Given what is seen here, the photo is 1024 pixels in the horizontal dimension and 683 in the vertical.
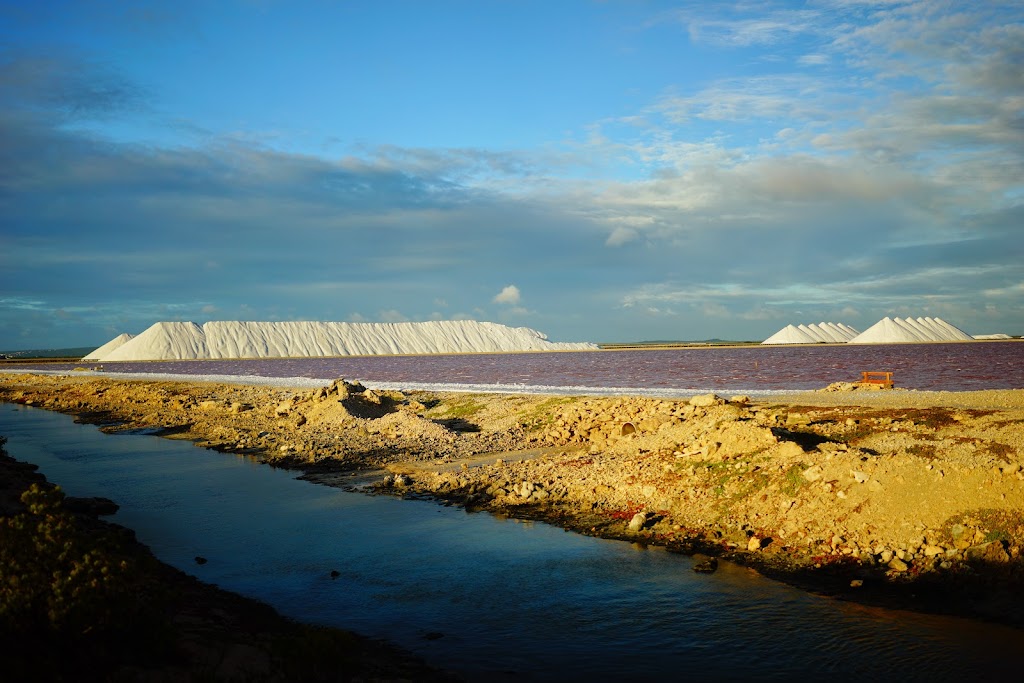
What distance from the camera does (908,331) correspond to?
6998 inches

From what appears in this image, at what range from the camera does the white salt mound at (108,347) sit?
Answer: 150m

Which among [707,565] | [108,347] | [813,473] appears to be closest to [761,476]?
[813,473]

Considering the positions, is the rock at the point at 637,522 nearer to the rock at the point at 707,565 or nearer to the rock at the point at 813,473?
the rock at the point at 707,565

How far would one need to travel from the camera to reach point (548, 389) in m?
42.0

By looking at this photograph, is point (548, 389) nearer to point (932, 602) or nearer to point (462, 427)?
point (462, 427)

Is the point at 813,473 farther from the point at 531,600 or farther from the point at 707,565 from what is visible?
the point at 531,600

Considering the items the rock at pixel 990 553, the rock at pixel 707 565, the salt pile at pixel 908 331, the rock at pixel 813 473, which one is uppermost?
the salt pile at pixel 908 331

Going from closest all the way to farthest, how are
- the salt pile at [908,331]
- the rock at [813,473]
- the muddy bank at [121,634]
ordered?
the muddy bank at [121,634] < the rock at [813,473] < the salt pile at [908,331]

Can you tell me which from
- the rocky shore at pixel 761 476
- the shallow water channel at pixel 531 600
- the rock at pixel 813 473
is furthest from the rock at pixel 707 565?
the rock at pixel 813 473

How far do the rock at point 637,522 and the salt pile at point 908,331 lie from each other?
188518 millimetres

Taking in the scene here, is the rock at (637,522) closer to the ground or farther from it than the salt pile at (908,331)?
closer to the ground

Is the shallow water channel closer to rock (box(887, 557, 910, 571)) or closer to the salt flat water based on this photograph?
rock (box(887, 557, 910, 571))

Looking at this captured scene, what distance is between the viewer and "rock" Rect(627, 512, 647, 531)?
1277 cm

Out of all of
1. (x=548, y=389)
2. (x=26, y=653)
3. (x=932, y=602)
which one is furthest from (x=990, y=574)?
(x=548, y=389)
